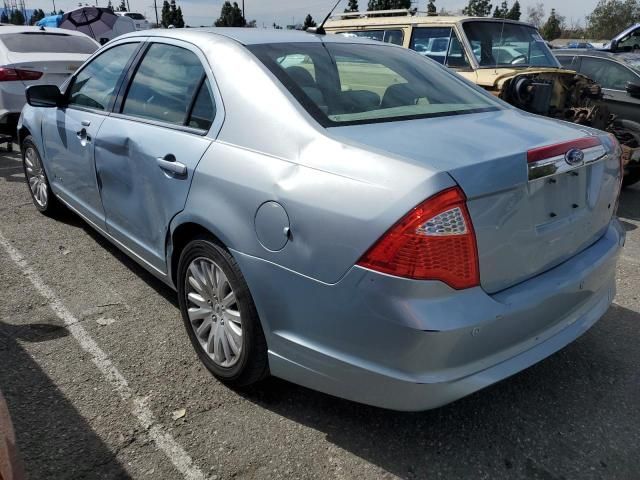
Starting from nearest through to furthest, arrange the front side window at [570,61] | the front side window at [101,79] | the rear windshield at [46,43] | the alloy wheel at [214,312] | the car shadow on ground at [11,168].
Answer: the alloy wheel at [214,312], the front side window at [101,79], the car shadow on ground at [11,168], the rear windshield at [46,43], the front side window at [570,61]

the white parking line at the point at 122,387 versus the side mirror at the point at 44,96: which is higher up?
the side mirror at the point at 44,96

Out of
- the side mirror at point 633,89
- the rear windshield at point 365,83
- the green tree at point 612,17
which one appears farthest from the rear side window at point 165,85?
the green tree at point 612,17

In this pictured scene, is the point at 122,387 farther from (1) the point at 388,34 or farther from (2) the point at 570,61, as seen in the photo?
(2) the point at 570,61

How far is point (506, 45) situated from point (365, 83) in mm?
4592

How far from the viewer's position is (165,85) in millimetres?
3084

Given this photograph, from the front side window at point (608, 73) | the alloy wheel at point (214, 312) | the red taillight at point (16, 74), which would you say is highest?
the front side window at point (608, 73)

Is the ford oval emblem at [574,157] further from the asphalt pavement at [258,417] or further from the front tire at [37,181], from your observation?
the front tire at [37,181]

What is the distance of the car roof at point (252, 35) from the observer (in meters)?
2.89

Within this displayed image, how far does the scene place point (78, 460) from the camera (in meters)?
2.26

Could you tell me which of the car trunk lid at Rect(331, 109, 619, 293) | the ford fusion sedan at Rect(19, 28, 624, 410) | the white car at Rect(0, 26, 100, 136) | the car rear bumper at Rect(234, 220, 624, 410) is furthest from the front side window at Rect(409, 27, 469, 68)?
the car rear bumper at Rect(234, 220, 624, 410)

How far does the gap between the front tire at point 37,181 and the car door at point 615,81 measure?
272 inches

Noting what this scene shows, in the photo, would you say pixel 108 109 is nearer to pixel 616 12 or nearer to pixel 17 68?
pixel 17 68

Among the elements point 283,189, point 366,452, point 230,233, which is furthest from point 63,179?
point 366,452

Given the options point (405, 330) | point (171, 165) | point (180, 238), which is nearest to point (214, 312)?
point (180, 238)
